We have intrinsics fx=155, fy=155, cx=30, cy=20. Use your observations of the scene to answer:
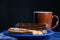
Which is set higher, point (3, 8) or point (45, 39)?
point (3, 8)

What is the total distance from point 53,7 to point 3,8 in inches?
13.1

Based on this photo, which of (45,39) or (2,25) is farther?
(2,25)

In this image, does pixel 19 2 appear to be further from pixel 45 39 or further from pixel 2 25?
pixel 45 39

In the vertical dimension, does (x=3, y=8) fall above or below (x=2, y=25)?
above

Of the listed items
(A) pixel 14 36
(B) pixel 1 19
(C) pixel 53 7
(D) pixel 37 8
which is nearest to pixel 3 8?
(B) pixel 1 19

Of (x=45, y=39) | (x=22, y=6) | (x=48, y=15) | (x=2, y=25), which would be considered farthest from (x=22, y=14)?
(x=45, y=39)

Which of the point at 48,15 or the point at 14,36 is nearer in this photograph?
the point at 14,36

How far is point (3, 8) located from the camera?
1.04 m

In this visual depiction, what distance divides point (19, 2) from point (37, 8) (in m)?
0.13

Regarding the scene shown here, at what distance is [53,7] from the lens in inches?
40.8

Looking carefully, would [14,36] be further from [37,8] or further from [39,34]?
[37,8]

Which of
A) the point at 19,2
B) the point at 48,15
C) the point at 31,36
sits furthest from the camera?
the point at 19,2

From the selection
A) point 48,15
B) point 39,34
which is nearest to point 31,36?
point 39,34

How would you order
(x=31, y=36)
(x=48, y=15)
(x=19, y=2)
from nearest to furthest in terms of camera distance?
(x=31, y=36) → (x=48, y=15) → (x=19, y=2)
